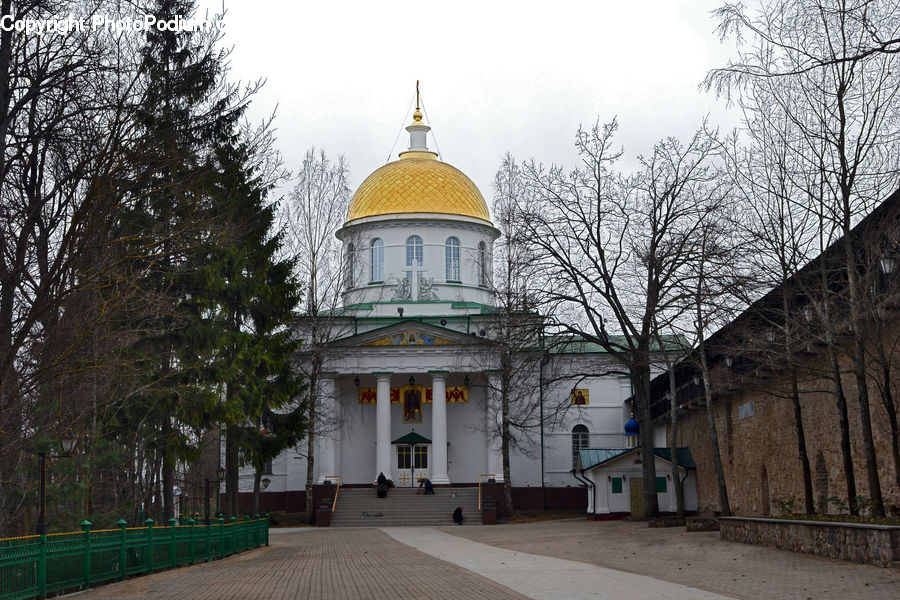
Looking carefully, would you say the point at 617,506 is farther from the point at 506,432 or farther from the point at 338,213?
the point at 338,213

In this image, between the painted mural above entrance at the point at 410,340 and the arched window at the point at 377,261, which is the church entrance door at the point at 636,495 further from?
the arched window at the point at 377,261

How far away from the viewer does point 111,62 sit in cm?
1467

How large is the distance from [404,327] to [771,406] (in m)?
20.1

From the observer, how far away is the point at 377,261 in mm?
51000

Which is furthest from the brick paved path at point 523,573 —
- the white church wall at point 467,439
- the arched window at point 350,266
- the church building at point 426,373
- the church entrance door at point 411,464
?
the arched window at point 350,266

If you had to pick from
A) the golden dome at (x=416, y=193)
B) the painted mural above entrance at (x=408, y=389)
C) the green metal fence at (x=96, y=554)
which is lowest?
the green metal fence at (x=96, y=554)

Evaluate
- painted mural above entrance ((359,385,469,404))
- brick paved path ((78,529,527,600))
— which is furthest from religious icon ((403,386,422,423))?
brick paved path ((78,529,527,600))

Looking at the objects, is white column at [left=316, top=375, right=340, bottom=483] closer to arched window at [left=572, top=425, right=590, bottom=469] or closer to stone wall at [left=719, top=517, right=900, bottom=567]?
arched window at [left=572, top=425, right=590, bottom=469]

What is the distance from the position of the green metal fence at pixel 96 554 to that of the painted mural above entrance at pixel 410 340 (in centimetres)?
2271

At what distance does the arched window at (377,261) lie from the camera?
50.9m

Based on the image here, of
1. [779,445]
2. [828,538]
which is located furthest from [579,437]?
[828,538]

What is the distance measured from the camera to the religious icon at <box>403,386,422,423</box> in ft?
161

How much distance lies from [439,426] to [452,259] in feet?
30.1

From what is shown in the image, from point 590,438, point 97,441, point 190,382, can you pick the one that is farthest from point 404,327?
point 97,441
